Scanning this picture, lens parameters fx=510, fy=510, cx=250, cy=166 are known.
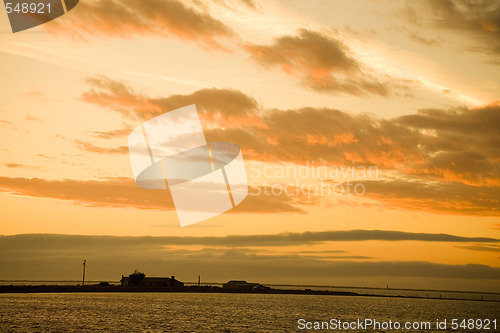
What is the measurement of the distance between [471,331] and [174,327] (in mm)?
60163

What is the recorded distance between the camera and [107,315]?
99125mm

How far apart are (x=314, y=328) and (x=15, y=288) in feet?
425

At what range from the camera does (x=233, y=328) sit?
83.1 meters

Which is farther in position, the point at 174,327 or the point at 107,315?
the point at 107,315

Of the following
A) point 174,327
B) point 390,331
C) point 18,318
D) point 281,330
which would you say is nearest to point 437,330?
point 390,331

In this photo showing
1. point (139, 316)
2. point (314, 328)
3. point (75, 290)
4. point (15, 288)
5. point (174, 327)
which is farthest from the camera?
point (75, 290)

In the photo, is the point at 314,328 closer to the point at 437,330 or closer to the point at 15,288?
the point at 437,330

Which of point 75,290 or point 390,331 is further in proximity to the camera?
point 75,290

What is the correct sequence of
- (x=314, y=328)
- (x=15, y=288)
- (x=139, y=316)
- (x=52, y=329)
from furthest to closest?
(x=15, y=288) < (x=139, y=316) < (x=314, y=328) < (x=52, y=329)

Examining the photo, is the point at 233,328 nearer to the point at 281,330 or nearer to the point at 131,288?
the point at 281,330

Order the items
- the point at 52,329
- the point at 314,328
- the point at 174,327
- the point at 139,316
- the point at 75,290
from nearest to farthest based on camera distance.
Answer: the point at 52,329, the point at 174,327, the point at 314,328, the point at 139,316, the point at 75,290

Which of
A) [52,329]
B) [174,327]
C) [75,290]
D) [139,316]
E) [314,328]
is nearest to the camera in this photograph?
[52,329]

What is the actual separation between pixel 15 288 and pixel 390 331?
13797 cm

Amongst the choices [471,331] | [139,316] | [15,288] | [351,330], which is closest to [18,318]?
[139,316]
